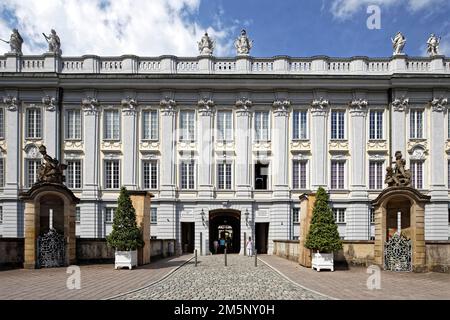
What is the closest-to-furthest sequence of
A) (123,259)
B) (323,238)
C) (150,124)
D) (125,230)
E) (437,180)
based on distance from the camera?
1. (323,238)
2. (123,259)
3. (125,230)
4. (437,180)
5. (150,124)

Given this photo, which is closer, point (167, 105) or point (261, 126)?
point (167, 105)

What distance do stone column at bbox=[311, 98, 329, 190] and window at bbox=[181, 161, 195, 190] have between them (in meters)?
10.1

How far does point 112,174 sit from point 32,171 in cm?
673

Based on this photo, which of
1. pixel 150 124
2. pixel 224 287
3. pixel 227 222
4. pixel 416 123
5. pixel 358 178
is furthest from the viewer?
pixel 227 222

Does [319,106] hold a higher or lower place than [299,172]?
higher

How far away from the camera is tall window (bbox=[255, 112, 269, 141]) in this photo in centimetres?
3456

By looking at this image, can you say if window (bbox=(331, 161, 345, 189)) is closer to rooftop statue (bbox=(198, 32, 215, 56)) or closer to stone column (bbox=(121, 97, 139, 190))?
rooftop statue (bbox=(198, 32, 215, 56))

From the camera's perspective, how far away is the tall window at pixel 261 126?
1361 inches

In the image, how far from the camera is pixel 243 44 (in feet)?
114

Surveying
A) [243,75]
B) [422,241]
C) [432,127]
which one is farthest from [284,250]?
[432,127]

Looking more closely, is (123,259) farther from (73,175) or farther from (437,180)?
(437,180)

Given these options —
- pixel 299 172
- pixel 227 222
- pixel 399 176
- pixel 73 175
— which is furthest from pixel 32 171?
pixel 399 176

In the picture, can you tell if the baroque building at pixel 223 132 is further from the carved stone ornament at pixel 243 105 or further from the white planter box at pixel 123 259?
the white planter box at pixel 123 259

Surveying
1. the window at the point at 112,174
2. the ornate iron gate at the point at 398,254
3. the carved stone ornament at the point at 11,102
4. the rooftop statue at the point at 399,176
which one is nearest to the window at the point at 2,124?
the carved stone ornament at the point at 11,102
